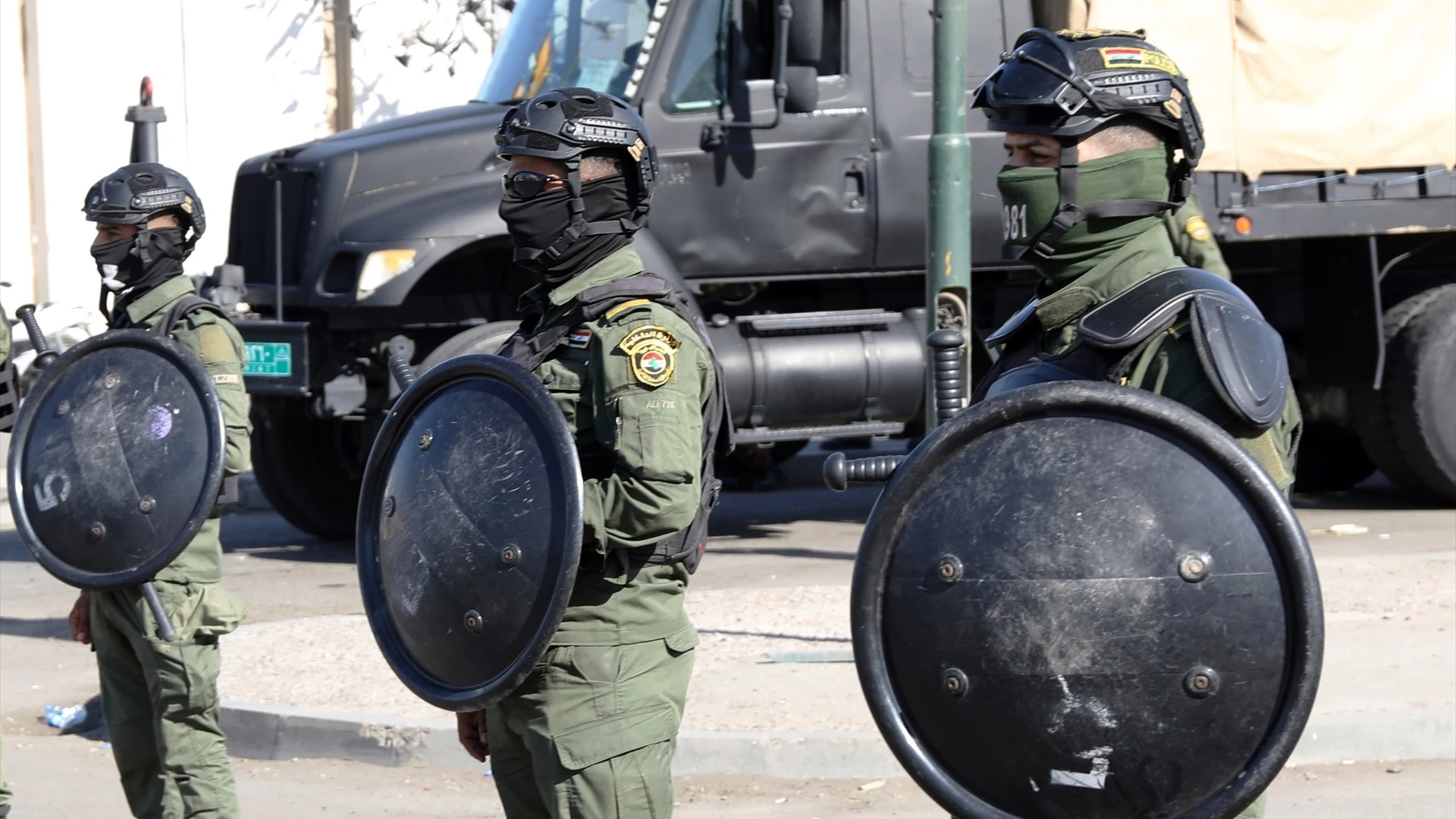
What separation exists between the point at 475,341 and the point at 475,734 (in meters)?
5.73

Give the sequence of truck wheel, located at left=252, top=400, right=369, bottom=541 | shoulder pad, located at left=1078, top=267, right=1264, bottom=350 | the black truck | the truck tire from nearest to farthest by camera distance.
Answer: shoulder pad, located at left=1078, top=267, right=1264, bottom=350 → the black truck → truck wheel, located at left=252, top=400, right=369, bottom=541 → the truck tire

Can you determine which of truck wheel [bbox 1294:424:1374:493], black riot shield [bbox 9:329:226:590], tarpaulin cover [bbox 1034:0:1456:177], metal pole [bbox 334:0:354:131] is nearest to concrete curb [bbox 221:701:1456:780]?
black riot shield [bbox 9:329:226:590]

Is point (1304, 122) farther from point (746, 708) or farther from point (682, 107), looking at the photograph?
point (746, 708)

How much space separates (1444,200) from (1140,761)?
9.03 metres

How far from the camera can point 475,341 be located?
9.09 meters

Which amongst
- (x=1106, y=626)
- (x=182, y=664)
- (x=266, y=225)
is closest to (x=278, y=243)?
(x=266, y=225)

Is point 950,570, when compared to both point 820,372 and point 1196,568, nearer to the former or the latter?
point 1196,568

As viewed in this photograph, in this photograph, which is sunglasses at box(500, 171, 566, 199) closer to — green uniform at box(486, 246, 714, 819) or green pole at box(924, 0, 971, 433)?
green uniform at box(486, 246, 714, 819)

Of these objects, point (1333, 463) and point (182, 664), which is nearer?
point (182, 664)

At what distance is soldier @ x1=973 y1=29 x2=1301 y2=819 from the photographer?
256 centimetres

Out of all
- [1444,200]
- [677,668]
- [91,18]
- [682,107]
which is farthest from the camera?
[91,18]

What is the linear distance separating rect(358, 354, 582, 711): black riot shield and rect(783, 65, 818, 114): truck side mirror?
6.25 metres

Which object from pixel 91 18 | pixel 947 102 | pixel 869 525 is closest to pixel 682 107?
pixel 947 102

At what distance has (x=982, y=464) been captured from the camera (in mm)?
2357
